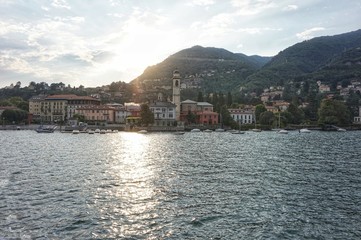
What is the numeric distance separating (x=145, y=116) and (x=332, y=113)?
2762 inches

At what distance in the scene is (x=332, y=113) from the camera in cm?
13712

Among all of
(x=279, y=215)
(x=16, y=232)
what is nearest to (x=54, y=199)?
(x=16, y=232)

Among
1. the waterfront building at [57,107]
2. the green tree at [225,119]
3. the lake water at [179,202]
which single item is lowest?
the lake water at [179,202]

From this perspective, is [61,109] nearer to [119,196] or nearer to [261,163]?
[261,163]

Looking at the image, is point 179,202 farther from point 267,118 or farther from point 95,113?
point 95,113

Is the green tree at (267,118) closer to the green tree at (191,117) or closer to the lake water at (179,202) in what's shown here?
the green tree at (191,117)

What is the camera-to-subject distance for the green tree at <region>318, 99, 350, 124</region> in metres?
136

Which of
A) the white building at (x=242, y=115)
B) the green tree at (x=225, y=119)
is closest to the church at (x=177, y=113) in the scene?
the green tree at (x=225, y=119)

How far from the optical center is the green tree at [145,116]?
407 feet

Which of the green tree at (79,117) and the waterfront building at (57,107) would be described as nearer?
the green tree at (79,117)

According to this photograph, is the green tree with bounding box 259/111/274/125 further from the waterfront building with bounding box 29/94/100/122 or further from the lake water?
the lake water

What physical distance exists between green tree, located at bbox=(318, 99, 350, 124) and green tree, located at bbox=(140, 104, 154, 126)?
6456cm

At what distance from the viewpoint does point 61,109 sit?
6841 inches

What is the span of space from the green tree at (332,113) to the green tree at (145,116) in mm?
64563
